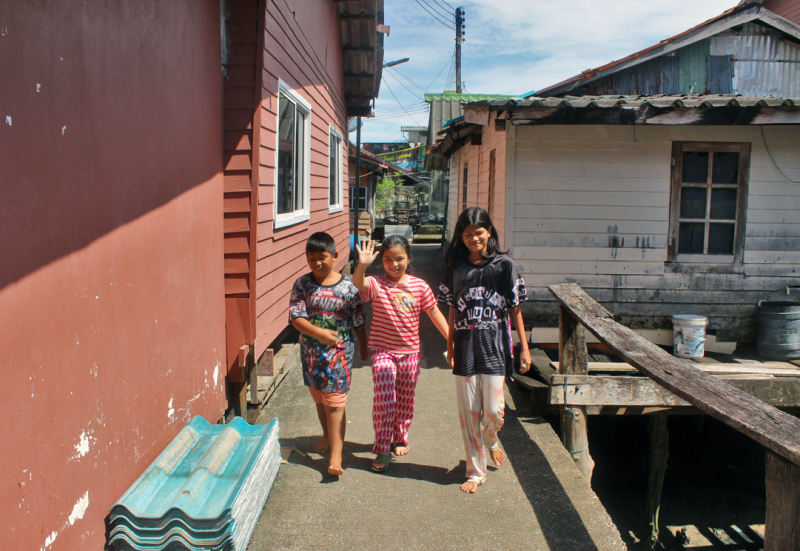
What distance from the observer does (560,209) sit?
681 cm

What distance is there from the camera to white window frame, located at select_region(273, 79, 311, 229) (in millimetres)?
5003

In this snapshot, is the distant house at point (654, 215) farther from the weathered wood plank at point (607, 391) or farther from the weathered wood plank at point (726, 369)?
the weathered wood plank at point (607, 391)

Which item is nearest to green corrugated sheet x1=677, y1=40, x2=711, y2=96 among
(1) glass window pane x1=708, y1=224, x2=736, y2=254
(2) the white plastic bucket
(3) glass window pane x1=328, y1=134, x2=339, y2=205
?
(1) glass window pane x1=708, y1=224, x2=736, y2=254

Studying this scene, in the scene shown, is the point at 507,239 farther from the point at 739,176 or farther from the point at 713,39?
the point at 713,39

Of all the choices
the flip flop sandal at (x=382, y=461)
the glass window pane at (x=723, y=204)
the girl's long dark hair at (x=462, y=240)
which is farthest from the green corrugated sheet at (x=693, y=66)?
the flip flop sandal at (x=382, y=461)

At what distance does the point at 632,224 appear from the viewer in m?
6.89

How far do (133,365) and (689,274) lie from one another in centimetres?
649

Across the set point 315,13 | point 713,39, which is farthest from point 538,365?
point 713,39

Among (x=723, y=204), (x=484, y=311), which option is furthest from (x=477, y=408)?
(x=723, y=204)

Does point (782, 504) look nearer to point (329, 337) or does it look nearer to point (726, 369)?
point (329, 337)

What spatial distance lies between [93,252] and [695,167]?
6836mm

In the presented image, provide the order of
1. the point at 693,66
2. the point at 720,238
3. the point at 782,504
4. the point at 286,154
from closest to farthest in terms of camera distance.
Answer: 1. the point at 782,504
2. the point at 286,154
3. the point at 720,238
4. the point at 693,66

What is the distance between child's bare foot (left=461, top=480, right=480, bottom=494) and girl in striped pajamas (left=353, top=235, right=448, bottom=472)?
528mm

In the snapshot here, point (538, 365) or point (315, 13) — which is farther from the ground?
point (315, 13)
